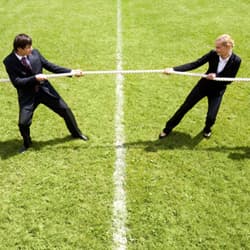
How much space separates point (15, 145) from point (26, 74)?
1.60 metres

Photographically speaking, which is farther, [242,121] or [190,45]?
[190,45]

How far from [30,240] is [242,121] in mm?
4742

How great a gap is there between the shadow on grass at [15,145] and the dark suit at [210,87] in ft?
6.69

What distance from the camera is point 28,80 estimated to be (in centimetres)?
566

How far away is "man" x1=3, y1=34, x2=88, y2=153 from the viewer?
5.56m

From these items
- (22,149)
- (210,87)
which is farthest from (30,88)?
(210,87)

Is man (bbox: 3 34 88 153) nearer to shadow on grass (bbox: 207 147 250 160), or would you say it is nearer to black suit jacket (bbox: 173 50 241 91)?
black suit jacket (bbox: 173 50 241 91)

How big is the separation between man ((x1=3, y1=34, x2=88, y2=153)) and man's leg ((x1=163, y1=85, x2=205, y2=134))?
1775 millimetres

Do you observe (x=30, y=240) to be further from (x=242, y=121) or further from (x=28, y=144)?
(x=242, y=121)

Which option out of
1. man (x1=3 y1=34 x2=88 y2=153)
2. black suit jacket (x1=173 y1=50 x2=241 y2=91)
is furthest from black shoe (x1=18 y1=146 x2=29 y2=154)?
black suit jacket (x1=173 y1=50 x2=241 y2=91)

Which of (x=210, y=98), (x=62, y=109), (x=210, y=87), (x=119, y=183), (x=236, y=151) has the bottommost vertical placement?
(x=119, y=183)

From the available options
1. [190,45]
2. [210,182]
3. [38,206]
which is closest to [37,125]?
[38,206]

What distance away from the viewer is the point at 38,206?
5387 millimetres

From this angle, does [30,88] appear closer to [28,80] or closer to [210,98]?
[28,80]
